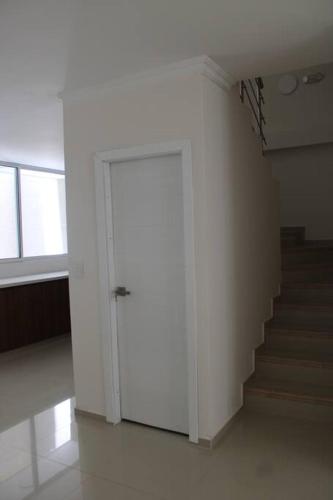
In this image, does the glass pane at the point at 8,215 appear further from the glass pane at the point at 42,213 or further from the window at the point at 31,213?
the glass pane at the point at 42,213

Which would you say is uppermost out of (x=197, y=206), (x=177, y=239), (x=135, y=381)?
(x=197, y=206)

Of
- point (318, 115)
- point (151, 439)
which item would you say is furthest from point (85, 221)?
point (318, 115)

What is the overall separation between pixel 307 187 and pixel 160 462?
14.8 feet

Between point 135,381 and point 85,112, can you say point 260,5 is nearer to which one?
Answer: point 85,112

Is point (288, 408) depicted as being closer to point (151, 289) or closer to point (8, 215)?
point (151, 289)

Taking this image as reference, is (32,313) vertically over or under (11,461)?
over

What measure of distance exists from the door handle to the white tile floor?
1044 millimetres

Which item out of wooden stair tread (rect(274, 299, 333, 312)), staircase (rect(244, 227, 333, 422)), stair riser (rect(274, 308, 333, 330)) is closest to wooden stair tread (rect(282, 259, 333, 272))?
staircase (rect(244, 227, 333, 422))

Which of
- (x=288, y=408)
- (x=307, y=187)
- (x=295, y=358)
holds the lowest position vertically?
(x=288, y=408)

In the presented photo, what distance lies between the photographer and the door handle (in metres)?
3.17

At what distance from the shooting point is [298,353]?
11.8 ft

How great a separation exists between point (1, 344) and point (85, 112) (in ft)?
10.3

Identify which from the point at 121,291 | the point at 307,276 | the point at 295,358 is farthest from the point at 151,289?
the point at 307,276

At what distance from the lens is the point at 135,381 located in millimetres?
3178
